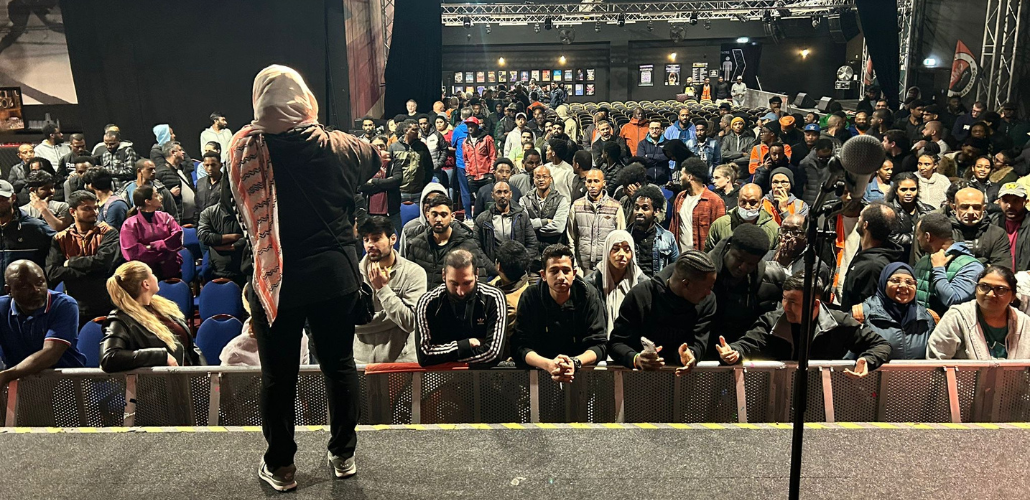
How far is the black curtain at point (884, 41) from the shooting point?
1485cm

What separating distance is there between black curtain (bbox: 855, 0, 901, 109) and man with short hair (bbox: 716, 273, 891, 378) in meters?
13.2

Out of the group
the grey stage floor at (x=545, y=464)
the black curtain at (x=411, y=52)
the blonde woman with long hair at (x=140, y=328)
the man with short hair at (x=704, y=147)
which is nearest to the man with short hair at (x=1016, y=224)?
the grey stage floor at (x=545, y=464)

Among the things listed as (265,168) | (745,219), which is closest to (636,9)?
(745,219)

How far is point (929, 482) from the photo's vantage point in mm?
2604

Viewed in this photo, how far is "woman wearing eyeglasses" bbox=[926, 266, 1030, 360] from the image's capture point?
11.0ft

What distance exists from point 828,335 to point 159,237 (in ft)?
14.2

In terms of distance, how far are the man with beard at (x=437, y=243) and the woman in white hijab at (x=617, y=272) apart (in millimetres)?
820

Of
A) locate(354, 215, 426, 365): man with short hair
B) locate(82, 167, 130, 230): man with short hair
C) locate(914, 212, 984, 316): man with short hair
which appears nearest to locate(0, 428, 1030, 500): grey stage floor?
locate(354, 215, 426, 365): man with short hair

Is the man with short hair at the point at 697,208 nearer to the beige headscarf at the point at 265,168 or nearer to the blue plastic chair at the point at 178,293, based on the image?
the blue plastic chair at the point at 178,293

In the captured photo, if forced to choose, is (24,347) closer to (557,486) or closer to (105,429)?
(105,429)

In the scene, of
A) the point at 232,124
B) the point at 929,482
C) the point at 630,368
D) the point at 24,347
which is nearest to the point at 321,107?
the point at 232,124

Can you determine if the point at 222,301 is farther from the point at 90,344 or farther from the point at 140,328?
the point at 140,328

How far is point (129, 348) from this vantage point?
3.23 m

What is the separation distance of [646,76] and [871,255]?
941 inches
